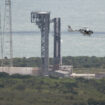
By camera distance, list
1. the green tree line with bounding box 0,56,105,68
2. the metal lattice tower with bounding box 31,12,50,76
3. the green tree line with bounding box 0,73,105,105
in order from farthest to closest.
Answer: the green tree line with bounding box 0,56,105,68 → the metal lattice tower with bounding box 31,12,50,76 → the green tree line with bounding box 0,73,105,105

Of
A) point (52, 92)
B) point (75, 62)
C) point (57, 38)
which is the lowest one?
point (75, 62)

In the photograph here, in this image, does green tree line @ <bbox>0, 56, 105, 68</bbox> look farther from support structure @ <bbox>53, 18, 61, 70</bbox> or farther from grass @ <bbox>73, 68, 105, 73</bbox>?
support structure @ <bbox>53, 18, 61, 70</bbox>

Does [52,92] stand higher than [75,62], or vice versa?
[52,92]

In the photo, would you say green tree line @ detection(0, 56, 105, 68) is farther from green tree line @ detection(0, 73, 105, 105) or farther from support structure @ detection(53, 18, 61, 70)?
green tree line @ detection(0, 73, 105, 105)

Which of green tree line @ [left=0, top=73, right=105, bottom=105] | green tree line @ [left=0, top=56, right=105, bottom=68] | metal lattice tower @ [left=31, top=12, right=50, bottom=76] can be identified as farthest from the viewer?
green tree line @ [left=0, top=56, right=105, bottom=68]

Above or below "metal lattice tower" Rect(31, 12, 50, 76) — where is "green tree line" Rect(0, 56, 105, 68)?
below

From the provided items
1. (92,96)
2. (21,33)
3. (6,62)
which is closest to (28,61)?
(6,62)

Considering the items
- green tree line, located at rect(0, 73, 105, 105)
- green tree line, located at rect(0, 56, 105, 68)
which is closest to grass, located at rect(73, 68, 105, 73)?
green tree line, located at rect(0, 56, 105, 68)

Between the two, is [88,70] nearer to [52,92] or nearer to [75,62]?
[75,62]

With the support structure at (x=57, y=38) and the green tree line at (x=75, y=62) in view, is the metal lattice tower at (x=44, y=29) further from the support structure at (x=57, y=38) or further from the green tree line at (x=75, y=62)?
the green tree line at (x=75, y=62)

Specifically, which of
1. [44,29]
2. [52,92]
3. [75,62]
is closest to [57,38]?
[44,29]

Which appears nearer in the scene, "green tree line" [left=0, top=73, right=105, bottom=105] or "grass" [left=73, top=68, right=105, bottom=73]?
"green tree line" [left=0, top=73, right=105, bottom=105]
